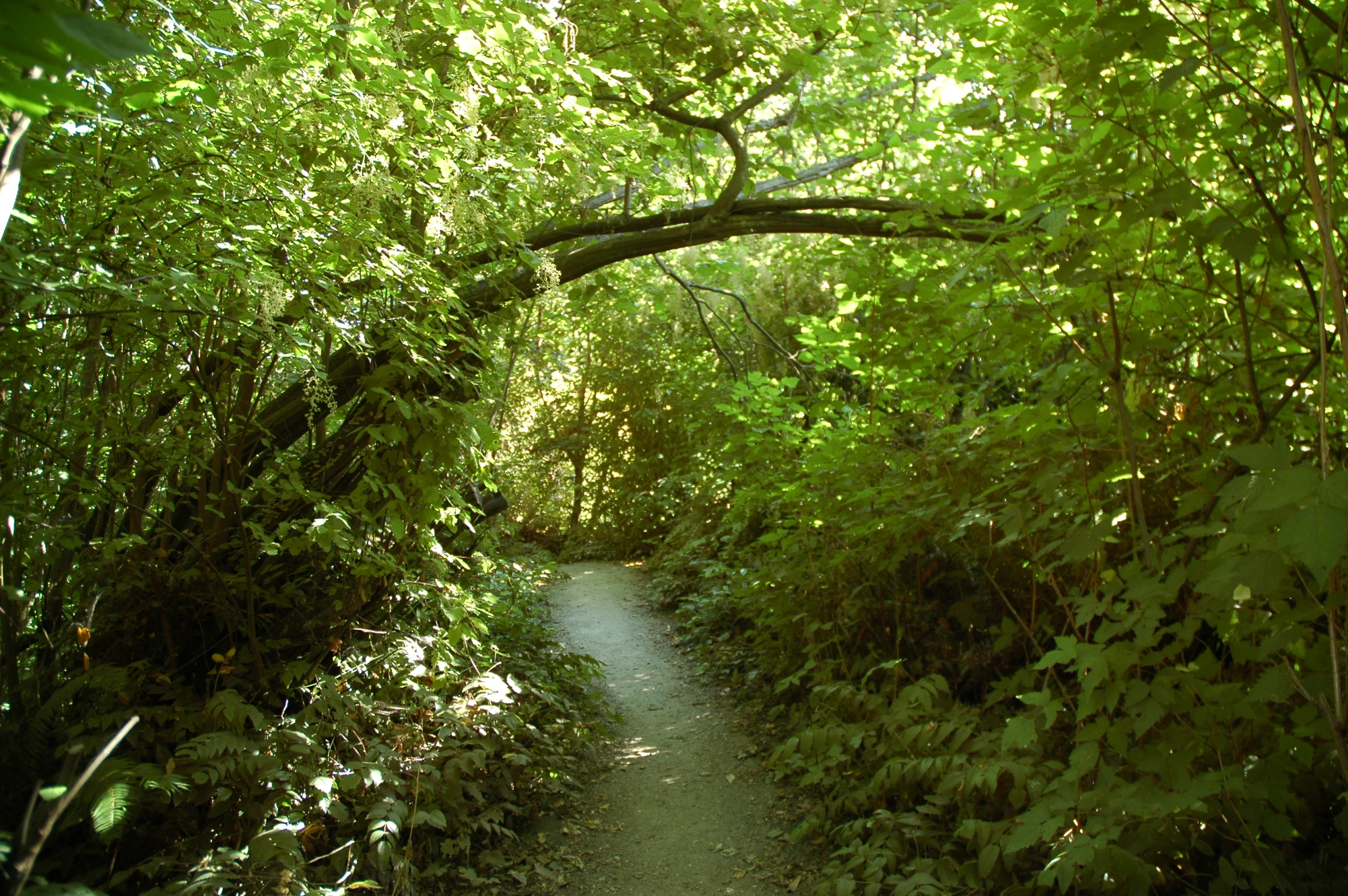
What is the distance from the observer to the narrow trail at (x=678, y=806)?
3.31m

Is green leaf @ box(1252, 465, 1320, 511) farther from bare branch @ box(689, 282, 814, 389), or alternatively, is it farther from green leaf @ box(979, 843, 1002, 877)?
bare branch @ box(689, 282, 814, 389)

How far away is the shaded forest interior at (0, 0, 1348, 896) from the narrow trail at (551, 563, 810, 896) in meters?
0.20

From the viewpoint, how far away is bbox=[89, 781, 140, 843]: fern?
2131 millimetres

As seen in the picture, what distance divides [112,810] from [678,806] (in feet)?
8.28

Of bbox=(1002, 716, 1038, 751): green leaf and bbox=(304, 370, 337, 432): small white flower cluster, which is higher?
bbox=(304, 370, 337, 432): small white flower cluster

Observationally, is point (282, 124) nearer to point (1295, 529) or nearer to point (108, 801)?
point (108, 801)

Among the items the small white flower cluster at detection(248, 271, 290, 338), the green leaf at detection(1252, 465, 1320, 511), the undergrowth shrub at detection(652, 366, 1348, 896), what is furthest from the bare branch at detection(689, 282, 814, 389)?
the green leaf at detection(1252, 465, 1320, 511)

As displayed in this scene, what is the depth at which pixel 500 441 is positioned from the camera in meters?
3.46

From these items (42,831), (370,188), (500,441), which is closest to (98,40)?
(42,831)

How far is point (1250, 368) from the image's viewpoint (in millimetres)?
2105

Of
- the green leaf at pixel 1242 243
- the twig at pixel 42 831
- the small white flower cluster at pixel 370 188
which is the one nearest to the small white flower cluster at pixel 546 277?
the small white flower cluster at pixel 370 188

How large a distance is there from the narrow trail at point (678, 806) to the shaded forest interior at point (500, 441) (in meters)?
0.20

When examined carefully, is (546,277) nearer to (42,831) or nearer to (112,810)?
(112,810)

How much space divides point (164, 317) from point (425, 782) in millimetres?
1977
